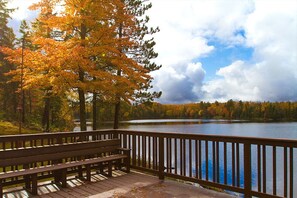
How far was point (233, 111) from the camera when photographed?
86.0m

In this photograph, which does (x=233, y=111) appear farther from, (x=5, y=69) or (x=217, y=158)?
(x=217, y=158)

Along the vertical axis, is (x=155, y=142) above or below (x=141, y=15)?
below

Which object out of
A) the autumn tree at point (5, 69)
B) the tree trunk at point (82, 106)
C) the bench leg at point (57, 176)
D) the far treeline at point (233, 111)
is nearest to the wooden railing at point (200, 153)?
the bench leg at point (57, 176)

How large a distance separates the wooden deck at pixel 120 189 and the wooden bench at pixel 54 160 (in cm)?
20

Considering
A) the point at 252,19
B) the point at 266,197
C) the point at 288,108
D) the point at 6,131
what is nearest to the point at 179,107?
the point at 288,108

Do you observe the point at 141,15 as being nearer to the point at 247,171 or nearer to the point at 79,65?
the point at 79,65

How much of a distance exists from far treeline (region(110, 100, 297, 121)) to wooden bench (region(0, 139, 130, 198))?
67590 mm

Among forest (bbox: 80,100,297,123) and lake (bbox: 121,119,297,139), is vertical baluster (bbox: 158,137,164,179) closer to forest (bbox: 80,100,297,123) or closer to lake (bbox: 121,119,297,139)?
lake (bbox: 121,119,297,139)

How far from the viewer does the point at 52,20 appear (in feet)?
31.1

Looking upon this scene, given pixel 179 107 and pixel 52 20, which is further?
pixel 179 107

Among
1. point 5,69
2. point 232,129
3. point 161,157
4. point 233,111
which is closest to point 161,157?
point 161,157

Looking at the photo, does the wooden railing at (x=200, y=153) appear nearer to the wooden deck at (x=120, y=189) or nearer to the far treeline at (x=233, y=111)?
the wooden deck at (x=120, y=189)

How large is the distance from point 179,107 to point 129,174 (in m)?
85.9

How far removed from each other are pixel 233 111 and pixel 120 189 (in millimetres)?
85683
